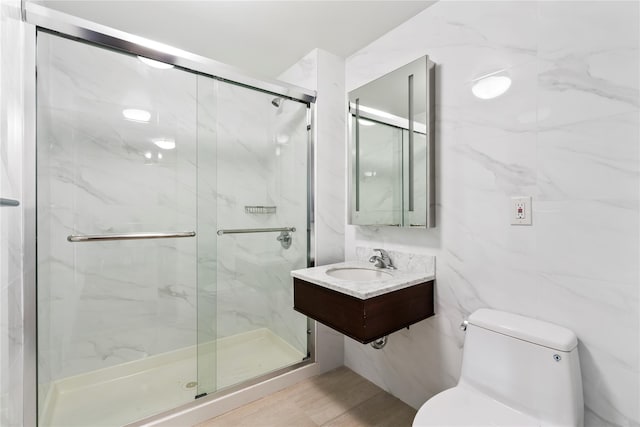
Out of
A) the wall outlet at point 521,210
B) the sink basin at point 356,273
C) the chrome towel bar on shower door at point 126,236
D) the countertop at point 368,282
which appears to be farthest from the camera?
the sink basin at point 356,273

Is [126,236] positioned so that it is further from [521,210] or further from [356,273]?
[521,210]

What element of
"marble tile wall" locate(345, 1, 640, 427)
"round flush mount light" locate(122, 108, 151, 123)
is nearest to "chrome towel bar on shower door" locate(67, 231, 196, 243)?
"round flush mount light" locate(122, 108, 151, 123)

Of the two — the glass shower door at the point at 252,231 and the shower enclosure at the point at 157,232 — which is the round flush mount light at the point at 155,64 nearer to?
the shower enclosure at the point at 157,232

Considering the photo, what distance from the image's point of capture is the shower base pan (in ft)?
5.01

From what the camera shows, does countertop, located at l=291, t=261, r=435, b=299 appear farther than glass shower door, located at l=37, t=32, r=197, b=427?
No

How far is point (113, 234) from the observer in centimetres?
169

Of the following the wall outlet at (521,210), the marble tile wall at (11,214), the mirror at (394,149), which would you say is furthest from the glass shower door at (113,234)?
the wall outlet at (521,210)

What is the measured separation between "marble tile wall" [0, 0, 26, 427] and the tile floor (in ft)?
2.85

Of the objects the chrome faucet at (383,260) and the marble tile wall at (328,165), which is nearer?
the chrome faucet at (383,260)

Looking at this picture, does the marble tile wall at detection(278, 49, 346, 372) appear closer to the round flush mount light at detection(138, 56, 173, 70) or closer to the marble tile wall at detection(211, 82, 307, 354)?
the marble tile wall at detection(211, 82, 307, 354)

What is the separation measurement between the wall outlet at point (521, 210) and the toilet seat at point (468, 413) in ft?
2.37

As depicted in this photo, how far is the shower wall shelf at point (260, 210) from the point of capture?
6.49 ft

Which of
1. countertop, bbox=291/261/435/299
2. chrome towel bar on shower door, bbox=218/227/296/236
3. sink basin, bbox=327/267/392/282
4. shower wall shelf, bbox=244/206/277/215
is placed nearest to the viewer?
countertop, bbox=291/261/435/299

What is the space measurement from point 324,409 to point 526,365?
1.09 meters
